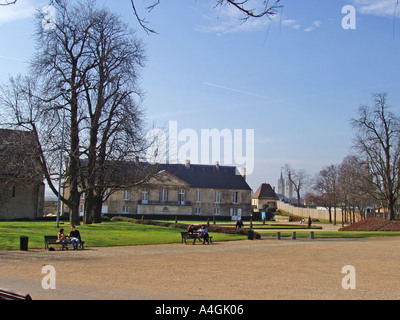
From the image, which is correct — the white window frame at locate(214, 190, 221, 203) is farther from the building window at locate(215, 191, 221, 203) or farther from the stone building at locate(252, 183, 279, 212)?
the stone building at locate(252, 183, 279, 212)

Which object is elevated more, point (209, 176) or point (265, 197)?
point (209, 176)

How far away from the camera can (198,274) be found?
14.9m

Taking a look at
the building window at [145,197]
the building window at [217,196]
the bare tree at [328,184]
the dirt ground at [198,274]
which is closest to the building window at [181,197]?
the building window at [145,197]

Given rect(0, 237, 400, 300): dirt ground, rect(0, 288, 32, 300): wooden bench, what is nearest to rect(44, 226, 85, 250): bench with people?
rect(0, 237, 400, 300): dirt ground

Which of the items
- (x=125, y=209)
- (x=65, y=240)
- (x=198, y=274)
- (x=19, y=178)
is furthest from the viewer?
(x=125, y=209)

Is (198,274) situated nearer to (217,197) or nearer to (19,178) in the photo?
(19,178)

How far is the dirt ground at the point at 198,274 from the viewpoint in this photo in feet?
36.7

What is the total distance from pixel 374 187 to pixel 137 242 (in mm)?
37156

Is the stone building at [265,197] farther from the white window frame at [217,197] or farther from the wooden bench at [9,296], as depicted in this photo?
the wooden bench at [9,296]

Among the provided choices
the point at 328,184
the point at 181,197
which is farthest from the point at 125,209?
the point at 328,184

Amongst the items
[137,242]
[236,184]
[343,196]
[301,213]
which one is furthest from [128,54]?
[301,213]

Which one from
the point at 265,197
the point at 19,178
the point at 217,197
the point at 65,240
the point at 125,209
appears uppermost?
the point at 19,178

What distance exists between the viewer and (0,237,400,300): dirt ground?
36.7 ft
